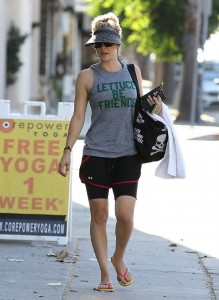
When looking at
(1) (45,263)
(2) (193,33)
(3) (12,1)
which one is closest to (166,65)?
Answer: (2) (193,33)

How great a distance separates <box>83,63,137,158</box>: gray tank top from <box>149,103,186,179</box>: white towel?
25cm

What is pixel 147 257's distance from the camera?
29.3ft

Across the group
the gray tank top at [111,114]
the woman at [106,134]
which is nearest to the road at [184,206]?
the woman at [106,134]

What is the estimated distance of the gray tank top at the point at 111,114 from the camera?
7.14 meters

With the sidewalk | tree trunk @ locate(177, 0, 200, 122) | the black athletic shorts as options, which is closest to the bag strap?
the black athletic shorts

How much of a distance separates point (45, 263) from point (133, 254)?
3.11 feet

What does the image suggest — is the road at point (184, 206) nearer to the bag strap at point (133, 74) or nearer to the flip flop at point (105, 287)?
the flip flop at point (105, 287)

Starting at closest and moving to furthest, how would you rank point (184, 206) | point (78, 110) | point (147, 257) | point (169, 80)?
point (78, 110) → point (147, 257) → point (184, 206) → point (169, 80)

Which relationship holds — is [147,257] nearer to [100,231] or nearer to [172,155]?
[100,231]

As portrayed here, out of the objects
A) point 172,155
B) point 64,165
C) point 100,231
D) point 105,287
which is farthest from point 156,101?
point 105,287

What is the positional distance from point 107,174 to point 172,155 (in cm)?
48

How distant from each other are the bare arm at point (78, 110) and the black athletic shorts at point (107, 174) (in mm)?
138

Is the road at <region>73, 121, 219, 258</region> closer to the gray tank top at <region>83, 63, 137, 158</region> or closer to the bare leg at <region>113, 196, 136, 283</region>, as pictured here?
the bare leg at <region>113, 196, 136, 283</region>

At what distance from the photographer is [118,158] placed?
7234 millimetres
